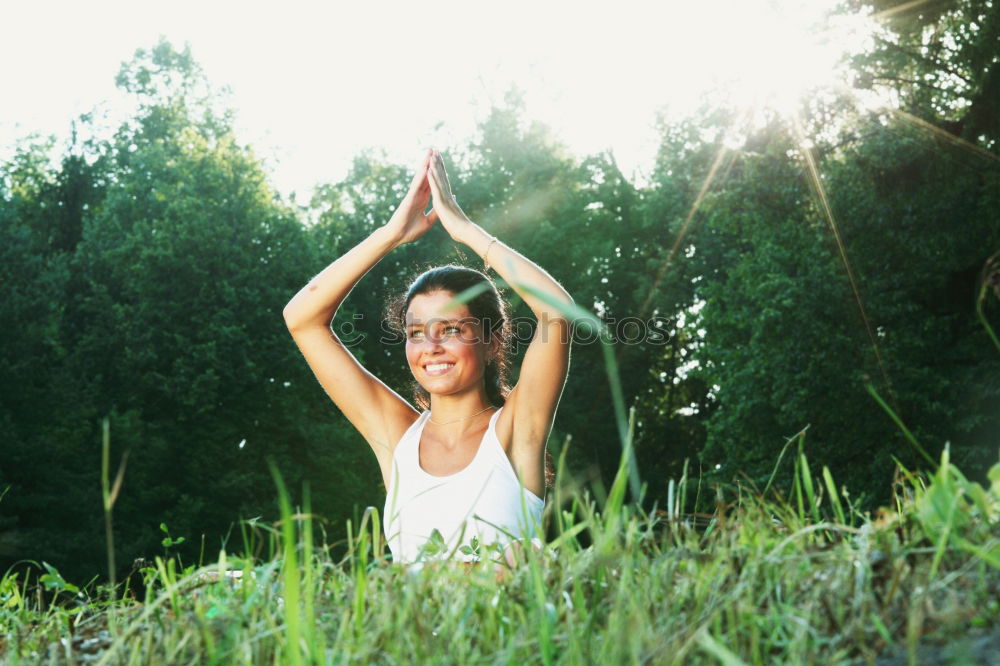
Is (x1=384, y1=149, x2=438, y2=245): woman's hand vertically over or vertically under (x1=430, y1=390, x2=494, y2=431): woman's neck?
over

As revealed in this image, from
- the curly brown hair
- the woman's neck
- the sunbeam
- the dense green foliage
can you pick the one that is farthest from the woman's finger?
the sunbeam

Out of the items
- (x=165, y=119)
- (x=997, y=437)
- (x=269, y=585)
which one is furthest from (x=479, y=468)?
(x=165, y=119)

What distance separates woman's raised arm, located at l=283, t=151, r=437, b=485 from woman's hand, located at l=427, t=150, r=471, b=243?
4 centimetres

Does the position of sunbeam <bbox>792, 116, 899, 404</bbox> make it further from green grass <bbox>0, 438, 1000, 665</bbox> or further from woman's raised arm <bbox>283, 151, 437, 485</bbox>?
green grass <bbox>0, 438, 1000, 665</bbox>

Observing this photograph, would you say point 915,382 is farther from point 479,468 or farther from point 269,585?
point 269,585

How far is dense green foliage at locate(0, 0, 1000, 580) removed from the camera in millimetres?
17719

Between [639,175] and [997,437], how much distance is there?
20.3 m

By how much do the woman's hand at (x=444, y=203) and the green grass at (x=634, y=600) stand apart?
1.84 meters

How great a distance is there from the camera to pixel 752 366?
2030 centimetres

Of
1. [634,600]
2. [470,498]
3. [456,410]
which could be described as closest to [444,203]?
[456,410]

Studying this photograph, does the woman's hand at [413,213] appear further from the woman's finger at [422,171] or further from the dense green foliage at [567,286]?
the dense green foliage at [567,286]

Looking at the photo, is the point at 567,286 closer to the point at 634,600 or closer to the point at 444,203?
the point at 444,203

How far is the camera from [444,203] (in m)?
3.91

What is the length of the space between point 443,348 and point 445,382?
0.13 m
